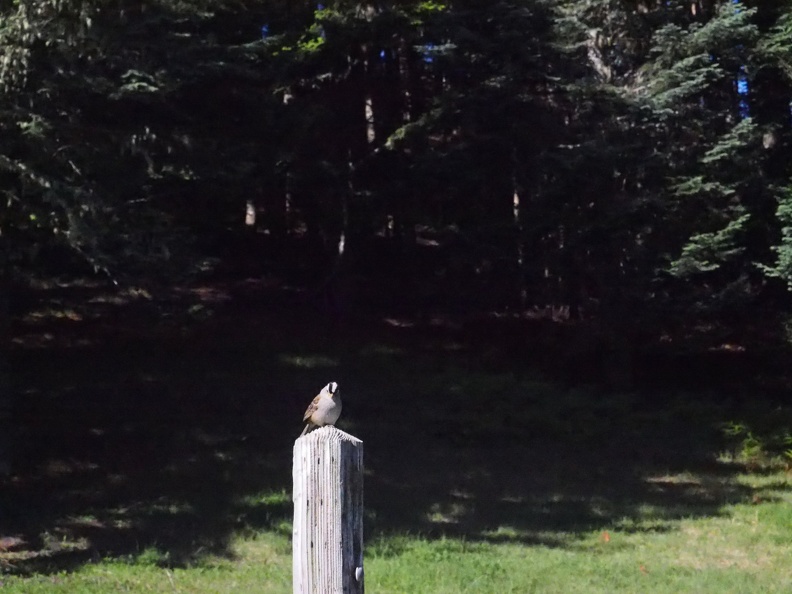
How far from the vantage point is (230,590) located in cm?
798

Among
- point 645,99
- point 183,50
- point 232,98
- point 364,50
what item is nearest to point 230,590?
point 183,50

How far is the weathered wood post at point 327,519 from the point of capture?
9.15 feet

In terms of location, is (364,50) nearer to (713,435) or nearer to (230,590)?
(713,435)

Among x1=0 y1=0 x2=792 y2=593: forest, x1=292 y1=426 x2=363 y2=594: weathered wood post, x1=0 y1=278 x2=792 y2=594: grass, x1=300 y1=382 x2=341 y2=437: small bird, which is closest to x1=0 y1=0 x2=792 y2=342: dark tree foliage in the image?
x1=0 y1=0 x2=792 y2=593: forest

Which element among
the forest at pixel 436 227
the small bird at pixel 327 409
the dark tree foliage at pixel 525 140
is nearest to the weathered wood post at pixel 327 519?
the small bird at pixel 327 409

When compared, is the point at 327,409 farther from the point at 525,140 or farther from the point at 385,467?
the point at 525,140

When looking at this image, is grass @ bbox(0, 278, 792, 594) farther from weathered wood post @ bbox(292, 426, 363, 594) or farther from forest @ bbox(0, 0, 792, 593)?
weathered wood post @ bbox(292, 426, 363, 594)

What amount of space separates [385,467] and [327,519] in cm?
980

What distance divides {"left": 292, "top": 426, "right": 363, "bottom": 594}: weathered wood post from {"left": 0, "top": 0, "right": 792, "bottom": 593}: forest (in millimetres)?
7209

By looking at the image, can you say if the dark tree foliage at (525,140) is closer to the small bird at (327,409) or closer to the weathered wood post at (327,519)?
the small bird at (327,409)

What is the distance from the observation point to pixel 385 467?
41.0 ft

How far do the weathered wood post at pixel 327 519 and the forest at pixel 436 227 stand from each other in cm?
721

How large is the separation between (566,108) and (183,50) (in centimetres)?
611

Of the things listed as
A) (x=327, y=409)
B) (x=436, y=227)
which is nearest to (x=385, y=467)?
(x=436, y=227)
